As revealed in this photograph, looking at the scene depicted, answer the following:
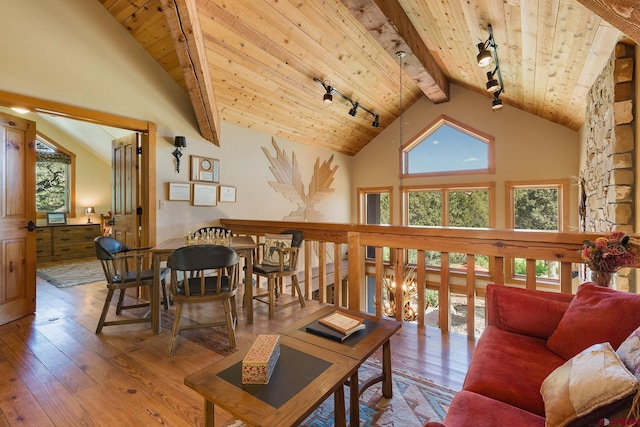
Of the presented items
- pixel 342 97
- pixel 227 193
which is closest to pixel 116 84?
pixel 227 193

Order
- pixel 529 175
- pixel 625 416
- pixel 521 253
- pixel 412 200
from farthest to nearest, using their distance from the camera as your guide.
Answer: pixel 412 200 < pixel 529 175 < pixel 521 253 < pixel 625 416

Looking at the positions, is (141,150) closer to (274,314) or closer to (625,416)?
(274,314)

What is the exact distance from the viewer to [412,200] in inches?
268

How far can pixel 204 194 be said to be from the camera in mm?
4250

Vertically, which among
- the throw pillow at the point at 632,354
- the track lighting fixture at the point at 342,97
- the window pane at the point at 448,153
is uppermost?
the track lighting fixture at the point at 342,97

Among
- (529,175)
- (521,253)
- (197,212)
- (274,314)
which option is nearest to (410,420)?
(521,253)

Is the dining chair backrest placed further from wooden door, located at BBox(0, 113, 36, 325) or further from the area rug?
the area rug

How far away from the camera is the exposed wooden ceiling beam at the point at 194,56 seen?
2.69 metres

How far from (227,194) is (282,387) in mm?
3810

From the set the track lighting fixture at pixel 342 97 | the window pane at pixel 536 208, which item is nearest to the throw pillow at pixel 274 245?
the track lighting fixture at pixel 342 97

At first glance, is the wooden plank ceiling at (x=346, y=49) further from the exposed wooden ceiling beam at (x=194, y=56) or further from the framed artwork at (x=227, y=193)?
the framed artwork at (x=227, y=193)

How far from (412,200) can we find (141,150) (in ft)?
17.8

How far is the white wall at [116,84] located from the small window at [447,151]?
135 inches

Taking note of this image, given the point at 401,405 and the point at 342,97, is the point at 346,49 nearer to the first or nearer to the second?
the point at 342,97
